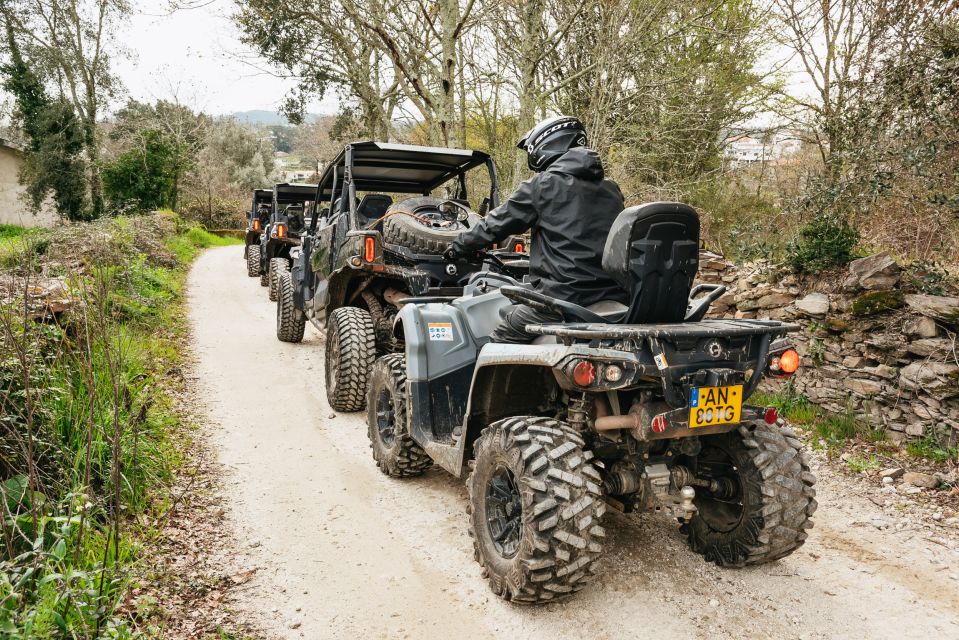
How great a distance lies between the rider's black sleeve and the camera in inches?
131

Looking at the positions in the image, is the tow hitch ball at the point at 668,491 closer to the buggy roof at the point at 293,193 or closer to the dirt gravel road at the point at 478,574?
the dirt gravel road at the point at 478,574

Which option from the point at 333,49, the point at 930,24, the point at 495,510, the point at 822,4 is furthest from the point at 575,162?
the point at 333,49

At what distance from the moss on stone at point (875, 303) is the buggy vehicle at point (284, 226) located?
9.65m

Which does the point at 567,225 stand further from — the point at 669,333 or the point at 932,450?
the point at 932,450

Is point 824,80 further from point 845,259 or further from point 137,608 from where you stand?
point 137,608

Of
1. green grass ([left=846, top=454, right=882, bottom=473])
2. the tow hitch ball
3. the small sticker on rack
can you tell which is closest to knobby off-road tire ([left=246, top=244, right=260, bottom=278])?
the small sticker on rack

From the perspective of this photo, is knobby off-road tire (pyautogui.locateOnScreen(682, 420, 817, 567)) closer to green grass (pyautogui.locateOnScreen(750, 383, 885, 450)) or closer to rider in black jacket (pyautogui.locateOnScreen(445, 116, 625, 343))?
rider in black jacket (pyautogui.locateOnScreen(445, 116, 625, 343))

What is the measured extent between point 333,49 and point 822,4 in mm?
11491

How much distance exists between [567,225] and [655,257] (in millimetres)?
623

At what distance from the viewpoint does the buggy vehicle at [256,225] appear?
16266mm

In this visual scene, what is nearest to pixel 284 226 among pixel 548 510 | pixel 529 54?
pixel 529 54

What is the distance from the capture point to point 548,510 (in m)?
2.66

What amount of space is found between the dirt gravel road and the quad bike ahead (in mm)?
214

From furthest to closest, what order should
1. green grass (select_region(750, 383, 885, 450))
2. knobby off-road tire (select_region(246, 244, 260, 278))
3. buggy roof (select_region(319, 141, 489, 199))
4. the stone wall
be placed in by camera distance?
knobby off-road tire (select_region(246, 244, 260, 278)) < buggy roof (select_region(319, 141, 489, 199)) < green grass (select_region(750, 383, 885, 450)) < the stone wall
